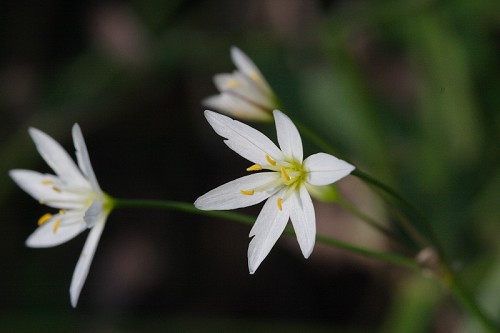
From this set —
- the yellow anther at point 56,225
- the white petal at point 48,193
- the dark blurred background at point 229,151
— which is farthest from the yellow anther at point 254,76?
the dark blurred background at point 229,151

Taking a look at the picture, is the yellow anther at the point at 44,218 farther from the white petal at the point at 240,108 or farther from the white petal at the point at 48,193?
the white petal at the point at 240,108

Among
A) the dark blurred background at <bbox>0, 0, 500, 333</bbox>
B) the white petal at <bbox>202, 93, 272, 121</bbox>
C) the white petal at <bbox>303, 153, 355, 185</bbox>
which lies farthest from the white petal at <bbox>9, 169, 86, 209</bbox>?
the dark blurred background at <bbox>0, 0, 500, 333</bbox>

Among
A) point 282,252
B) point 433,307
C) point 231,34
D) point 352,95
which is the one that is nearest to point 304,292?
point 282,252

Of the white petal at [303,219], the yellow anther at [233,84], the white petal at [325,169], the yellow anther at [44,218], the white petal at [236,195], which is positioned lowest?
the white petal at [303,219]

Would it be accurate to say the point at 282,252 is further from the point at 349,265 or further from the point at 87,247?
the point at 87,247

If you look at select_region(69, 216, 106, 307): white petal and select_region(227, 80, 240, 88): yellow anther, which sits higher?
select_region(227, 80, 240, 88): yellow anther

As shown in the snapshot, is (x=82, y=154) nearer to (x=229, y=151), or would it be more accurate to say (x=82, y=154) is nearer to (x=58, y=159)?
(x=58, y=159)

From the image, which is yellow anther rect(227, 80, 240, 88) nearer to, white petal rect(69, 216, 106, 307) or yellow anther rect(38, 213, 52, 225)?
white petal rect(69, 216, 106, 307)
